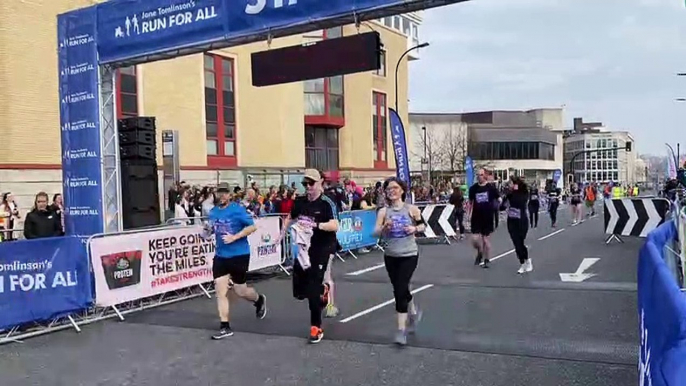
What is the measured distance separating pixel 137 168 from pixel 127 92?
16375 millimetres

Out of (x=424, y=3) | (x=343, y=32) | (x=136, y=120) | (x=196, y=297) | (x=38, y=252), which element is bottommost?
(x=196, y=297)

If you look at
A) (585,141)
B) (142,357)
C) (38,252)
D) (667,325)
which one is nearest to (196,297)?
(38,252)

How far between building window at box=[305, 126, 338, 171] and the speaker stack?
30.6 m

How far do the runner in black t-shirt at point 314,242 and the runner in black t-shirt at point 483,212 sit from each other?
5.97m

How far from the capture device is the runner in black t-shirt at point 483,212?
13047 mm

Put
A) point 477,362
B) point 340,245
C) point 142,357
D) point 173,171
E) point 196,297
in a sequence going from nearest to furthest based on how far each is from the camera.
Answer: point 477,362 → point 142,357 → point 196,297 → point 340,245 → point 173,171

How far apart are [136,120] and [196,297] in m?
4.00

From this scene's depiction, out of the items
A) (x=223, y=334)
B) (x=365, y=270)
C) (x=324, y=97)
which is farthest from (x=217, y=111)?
(x=223, y=334)

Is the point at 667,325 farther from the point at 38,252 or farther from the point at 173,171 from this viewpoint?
the point at 173,171

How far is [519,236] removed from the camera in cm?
1250

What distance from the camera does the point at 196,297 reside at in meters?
10.5

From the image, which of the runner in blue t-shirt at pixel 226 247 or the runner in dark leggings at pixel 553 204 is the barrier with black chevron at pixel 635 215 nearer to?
the runner in dark leggings at pixel 553 204

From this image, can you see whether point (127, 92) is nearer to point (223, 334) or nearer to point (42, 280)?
point (42, 280)

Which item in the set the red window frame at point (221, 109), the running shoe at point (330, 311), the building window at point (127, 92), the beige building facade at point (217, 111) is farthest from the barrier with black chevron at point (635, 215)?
the red window frame at point (221, 109)
